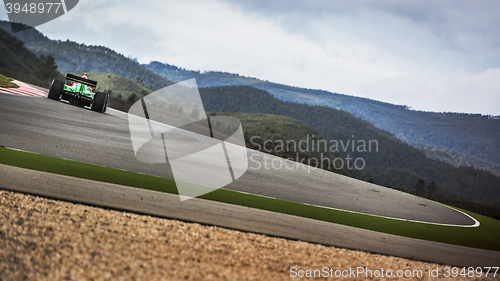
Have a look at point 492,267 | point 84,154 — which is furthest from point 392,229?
point 84,154

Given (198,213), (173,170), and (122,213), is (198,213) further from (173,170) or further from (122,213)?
(173,170)

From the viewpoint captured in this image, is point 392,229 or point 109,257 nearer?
point 109,257

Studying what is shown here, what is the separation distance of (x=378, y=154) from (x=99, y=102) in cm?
10279

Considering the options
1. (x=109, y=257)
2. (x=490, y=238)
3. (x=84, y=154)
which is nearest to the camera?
(x=109, y=257)

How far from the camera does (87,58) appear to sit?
154 m

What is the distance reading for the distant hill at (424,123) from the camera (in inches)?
5108

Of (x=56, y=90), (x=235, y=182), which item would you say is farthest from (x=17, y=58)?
(x=235, y=182)

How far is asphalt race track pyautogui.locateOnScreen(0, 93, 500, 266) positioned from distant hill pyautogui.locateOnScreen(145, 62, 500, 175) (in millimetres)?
117663

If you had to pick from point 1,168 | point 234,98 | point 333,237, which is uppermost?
point 234,98

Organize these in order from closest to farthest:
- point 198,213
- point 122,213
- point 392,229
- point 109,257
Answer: point 109,257
point 122,213
point 198,213
point 392,229

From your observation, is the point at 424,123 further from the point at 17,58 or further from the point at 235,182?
the point at 235,182

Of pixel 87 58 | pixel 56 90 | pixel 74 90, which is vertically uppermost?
pixel 87 58

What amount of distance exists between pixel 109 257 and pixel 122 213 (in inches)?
68.9

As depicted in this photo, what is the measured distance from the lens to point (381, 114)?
6826 inches
